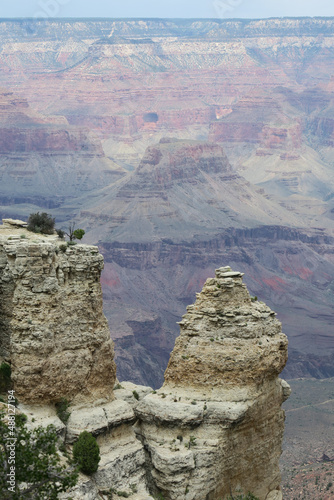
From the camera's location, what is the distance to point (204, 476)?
44281 mm

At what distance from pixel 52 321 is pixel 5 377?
3.83 meters

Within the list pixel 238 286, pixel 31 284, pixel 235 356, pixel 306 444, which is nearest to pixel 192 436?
pixel 235 356

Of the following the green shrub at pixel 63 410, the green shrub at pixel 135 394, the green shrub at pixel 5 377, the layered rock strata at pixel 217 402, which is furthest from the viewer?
the green shrub at pixel 135 394

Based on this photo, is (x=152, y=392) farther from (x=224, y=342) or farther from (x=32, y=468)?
(x=32, y=468)

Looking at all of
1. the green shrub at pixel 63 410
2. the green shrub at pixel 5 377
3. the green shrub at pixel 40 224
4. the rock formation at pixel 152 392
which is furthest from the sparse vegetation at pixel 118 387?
the green shrub at pixel 40 224

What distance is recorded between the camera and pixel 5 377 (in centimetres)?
4409

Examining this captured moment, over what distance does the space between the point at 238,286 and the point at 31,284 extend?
34.5ft

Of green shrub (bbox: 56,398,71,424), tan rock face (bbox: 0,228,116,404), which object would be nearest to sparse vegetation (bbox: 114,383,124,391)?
tan rock face (bbox: 0,228,116,404)

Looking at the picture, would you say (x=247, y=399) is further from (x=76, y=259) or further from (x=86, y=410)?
(x=76, y=259)

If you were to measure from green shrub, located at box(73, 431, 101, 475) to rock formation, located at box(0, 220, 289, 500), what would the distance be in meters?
0.80

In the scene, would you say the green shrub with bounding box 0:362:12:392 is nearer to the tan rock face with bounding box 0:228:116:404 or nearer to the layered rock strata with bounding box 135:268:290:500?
the tan rock face with bounding box 0:228:116:404

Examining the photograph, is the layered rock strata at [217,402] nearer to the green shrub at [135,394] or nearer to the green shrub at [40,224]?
the green shrub at [135,394]

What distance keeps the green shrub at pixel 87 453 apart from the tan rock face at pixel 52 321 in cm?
265

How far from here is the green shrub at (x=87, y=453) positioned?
41.5m
